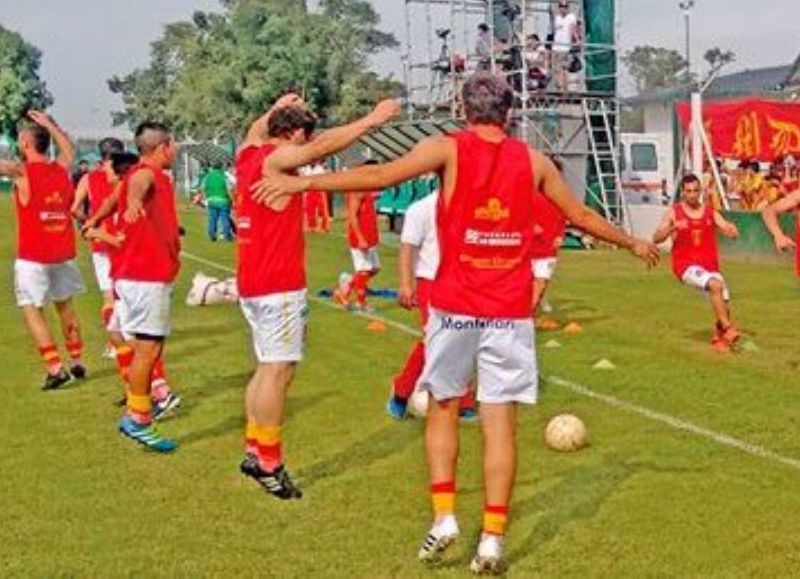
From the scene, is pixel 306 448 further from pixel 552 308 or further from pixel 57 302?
pixel 552 308

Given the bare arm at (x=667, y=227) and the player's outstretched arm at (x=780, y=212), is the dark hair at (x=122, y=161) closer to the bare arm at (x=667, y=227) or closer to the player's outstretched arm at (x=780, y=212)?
the player's outstretched arm at (x=780, y=212)

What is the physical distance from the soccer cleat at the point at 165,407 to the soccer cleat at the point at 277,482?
2.35 metres

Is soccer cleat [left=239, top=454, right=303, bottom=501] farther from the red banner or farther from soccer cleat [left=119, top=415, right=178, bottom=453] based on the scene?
the red banner

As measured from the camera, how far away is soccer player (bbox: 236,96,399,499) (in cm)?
727

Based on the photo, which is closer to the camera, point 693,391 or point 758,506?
point 758,506

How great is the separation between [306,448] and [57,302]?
375 centimetres

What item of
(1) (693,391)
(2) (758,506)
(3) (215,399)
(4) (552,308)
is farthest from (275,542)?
(4) (552,308)

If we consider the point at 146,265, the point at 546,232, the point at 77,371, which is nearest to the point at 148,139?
the point at 146,265

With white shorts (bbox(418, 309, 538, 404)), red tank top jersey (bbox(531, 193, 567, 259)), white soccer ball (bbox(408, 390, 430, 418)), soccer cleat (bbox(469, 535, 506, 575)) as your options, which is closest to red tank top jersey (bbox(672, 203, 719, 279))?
red tank top jersey (bbox(531, 193, 567, 259))

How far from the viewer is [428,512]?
6898 millimetres

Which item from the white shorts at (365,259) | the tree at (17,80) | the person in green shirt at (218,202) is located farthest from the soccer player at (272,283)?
the tree at (17,80)

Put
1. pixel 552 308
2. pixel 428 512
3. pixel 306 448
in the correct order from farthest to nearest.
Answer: pixel 552 308 → pixel 306 448 → pixel 428 512

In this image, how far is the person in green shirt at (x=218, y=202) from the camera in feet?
103

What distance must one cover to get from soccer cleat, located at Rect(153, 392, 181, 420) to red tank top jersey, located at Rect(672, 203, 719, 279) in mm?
5871
